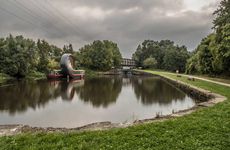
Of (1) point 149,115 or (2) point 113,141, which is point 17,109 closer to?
(1) point 149,115

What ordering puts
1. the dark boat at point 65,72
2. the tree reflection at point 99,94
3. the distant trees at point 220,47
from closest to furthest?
1. the tree reflection at point 99,94
2. the distant trees at point 220,47
3. the dark boat at point 65,72

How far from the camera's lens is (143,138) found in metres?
4.59

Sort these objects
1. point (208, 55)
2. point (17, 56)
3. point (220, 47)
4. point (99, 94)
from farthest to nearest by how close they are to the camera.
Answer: point (17, 56)
point (208, 55)
point (220, 47)
point (99, 94)

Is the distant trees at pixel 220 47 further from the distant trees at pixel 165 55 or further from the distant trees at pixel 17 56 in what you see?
the distant trees at pixel 17 56

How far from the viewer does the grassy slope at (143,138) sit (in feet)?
13.8

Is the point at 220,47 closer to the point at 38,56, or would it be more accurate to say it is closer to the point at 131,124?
the point at 131,124

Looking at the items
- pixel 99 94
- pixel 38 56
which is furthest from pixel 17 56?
pixel 99 94

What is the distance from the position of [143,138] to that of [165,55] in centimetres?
6232

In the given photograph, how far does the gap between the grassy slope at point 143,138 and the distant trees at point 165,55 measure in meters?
52.8

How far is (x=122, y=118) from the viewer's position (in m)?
9.16

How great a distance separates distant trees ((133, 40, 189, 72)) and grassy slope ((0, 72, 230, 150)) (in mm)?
52790

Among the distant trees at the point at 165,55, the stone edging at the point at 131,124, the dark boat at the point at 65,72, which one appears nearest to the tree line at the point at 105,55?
the distant trees at the point at 165,55

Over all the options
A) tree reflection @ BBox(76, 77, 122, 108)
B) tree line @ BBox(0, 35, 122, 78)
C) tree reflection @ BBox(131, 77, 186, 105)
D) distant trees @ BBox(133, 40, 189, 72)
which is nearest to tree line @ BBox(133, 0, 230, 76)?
distant trees @ BBox(133, 40, 189, 72)

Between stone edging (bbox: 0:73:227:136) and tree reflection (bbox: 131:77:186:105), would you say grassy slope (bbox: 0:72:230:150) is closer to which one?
stone edging (bbox: 0:73:227:136)
